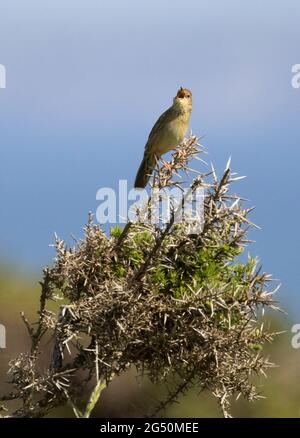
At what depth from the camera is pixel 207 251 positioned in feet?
13.4

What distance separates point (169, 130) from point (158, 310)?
328cm

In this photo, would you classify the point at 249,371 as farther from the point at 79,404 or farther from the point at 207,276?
the point at 79,404

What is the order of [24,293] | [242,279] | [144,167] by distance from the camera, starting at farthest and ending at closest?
[24,293] < [144,167] < [242,279]

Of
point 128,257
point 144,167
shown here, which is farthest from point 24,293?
point 128,257

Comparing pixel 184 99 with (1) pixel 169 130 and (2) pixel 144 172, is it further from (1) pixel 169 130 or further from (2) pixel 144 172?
(2) pixel 144 172

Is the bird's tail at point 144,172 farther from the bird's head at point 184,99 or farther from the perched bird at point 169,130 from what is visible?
the bird's head at point 184,99

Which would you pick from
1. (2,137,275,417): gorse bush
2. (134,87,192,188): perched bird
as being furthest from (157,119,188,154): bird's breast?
(2,137,275,417): gorse bush

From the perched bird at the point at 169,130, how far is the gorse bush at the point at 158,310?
2349 millimetres

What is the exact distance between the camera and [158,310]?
389cm

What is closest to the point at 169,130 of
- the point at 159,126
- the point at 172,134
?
the point at 172,134

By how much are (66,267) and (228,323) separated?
33.0 inches

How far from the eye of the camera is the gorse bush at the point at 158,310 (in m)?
3.87

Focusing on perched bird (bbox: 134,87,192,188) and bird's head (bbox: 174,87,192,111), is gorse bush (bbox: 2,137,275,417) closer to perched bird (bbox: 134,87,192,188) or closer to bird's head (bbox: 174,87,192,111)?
perched bird (bbox: 134,87,192,188)

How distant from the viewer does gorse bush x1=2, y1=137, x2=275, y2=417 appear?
3.87 metres
